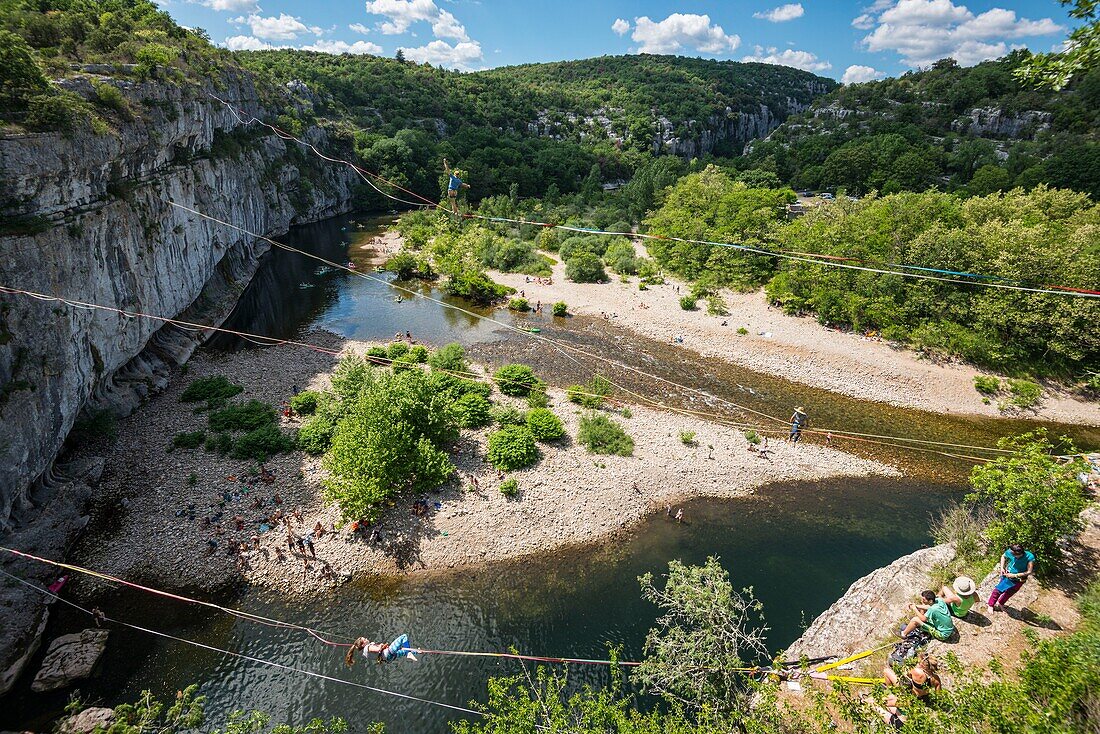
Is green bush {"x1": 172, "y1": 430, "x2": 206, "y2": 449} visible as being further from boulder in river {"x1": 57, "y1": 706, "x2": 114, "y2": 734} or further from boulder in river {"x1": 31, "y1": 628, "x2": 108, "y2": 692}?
boulder in river {"x1": 57, "y1": 706, "x2": 114, "y2": 734}

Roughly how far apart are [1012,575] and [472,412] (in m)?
19.9

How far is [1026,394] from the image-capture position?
26203 millimetres

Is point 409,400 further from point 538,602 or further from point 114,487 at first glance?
point 114,487

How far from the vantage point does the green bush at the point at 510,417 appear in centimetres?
2355

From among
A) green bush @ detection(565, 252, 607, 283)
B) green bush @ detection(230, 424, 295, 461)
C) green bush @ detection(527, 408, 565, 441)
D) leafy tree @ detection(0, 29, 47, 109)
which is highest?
leafy tree @ detection(0, 29, 47, 109)

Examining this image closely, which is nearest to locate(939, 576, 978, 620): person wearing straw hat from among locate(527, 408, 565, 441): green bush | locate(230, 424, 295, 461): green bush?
locate(527, 408, 565, 441): green bush

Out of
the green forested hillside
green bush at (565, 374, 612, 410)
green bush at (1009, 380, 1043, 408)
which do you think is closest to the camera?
green bush at (565, 374, 612, 410)

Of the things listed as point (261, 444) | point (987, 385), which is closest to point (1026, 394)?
point (987, 385)

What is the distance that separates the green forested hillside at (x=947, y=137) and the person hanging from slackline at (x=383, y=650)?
66.8m

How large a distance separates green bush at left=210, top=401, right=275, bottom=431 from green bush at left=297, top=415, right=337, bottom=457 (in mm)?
2330

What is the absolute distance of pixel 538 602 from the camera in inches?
634

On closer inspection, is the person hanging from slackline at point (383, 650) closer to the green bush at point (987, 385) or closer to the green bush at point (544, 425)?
the green bush at point (544, 425)

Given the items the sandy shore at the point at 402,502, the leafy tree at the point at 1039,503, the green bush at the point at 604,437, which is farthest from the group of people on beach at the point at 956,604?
the green bush at the point at 604,437

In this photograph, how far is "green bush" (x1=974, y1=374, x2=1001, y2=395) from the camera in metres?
27.3
